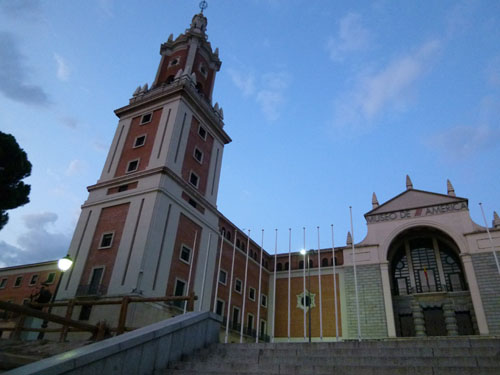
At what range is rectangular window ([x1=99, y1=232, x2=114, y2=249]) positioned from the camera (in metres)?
21.0

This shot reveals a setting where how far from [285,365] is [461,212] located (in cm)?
2621

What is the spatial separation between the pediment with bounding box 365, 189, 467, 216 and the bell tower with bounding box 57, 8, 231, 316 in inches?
546

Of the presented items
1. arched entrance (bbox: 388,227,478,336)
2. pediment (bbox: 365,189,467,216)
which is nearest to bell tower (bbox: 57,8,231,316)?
pediment (bbox: 365,189,467,216)

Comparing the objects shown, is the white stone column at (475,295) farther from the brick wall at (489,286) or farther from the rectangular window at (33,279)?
the rectangular window at (33,279)

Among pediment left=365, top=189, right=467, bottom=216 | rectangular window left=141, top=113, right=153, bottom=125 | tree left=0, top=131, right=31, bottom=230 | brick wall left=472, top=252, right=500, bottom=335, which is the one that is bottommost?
brick wall left=472, top=252, right=500, bottom=335

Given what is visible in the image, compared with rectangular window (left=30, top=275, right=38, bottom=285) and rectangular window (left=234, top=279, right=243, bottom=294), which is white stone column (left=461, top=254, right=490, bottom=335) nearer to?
rectangular window (left=234, top=279, right=243, bottom=294)

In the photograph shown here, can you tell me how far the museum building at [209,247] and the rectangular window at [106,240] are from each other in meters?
0.09

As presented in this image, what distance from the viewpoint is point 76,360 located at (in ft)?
15.3

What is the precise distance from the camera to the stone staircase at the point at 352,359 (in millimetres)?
5184

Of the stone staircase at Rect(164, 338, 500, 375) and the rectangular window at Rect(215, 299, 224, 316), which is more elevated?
A: the rectangular window at Rect(215, 299, 224, 316)

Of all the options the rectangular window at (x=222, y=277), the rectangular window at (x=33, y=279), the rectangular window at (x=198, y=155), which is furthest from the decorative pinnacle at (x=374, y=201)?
the rectangular window at (x=33, y=279)

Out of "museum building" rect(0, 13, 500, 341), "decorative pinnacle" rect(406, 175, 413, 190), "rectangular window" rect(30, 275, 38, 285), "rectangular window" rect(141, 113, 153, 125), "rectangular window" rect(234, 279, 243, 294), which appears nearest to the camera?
"museum building" rect(0, 13, 500, 341)

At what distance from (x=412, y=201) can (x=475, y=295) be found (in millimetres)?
8080

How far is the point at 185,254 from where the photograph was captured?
22.5 m
